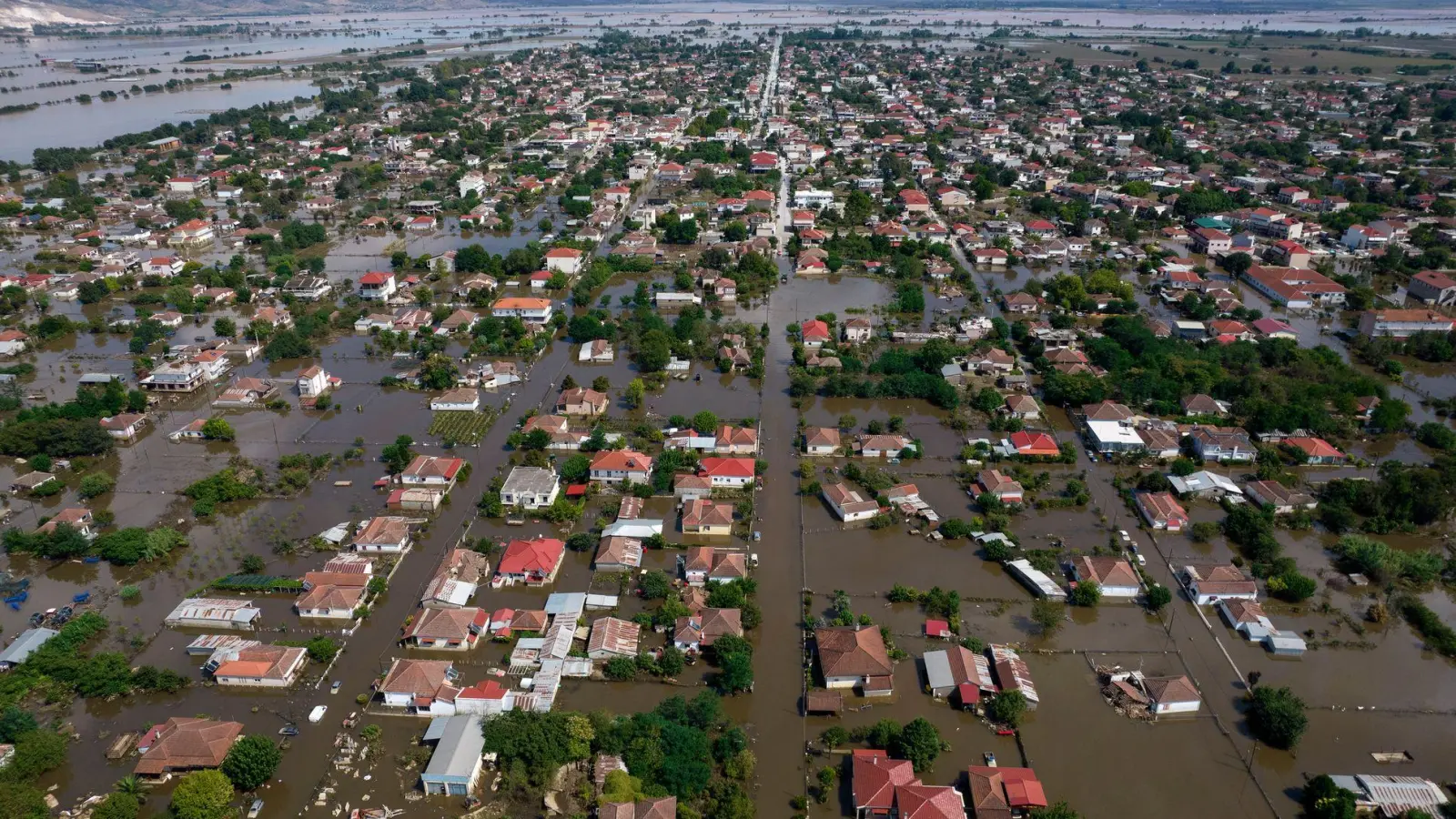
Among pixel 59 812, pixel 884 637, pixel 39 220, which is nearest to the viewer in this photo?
pixel 59 812

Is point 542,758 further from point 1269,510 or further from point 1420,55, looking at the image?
point 1420,55

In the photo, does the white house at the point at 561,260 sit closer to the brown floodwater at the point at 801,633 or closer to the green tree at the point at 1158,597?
the brown floodwater at the point at 801,633

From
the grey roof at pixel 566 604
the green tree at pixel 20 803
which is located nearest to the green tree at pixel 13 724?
the green tree at pixel 20 803

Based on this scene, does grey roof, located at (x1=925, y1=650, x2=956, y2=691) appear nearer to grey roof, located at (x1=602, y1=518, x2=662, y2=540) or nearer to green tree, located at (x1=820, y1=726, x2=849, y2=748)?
green tree, located at (x1=820, y1=726, x2=849, y2=748)

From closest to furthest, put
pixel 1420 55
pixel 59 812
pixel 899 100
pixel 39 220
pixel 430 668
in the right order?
pixel 59 812 → pixel 430 668 → pixel 39 220 → pixel 899 100 → pixel 1420 55

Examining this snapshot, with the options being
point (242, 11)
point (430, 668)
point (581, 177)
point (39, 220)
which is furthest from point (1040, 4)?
point (430, 668)

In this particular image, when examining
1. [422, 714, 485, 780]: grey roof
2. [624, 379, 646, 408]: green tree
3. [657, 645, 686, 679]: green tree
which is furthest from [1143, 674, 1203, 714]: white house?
[624, 379, 646, 408]: green tree
